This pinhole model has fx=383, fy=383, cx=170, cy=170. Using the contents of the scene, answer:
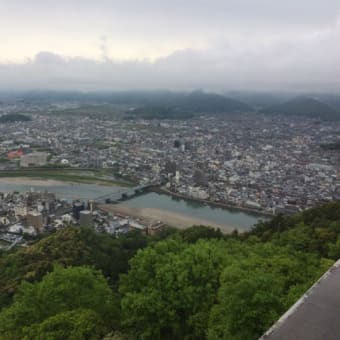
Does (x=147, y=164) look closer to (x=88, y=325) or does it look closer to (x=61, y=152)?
(x=61, y=152)

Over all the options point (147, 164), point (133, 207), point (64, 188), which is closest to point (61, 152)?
point (147, 164)

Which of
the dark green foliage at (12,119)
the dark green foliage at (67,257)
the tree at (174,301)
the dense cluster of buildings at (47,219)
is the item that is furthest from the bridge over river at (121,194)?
the dark green foliage at (12,119)

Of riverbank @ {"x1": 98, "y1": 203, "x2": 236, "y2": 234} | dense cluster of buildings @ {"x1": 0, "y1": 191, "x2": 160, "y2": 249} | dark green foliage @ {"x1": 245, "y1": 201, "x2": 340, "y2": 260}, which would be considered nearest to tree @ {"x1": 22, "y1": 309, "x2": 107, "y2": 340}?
dark green foliage @ {"x1": 245, "y1": 201, "x2": 340, "y2": 260}

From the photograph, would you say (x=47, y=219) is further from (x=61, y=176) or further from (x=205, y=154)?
(x=205, y=154)

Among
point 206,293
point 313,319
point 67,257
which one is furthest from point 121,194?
point 313,319

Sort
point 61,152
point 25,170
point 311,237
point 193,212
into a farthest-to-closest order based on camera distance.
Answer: point 61,152, point 25,170, point 193,212, point 311,237

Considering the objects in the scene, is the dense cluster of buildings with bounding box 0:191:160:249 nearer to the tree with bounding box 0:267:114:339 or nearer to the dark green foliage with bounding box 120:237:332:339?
the tree with bounding box 0:267:114:339
